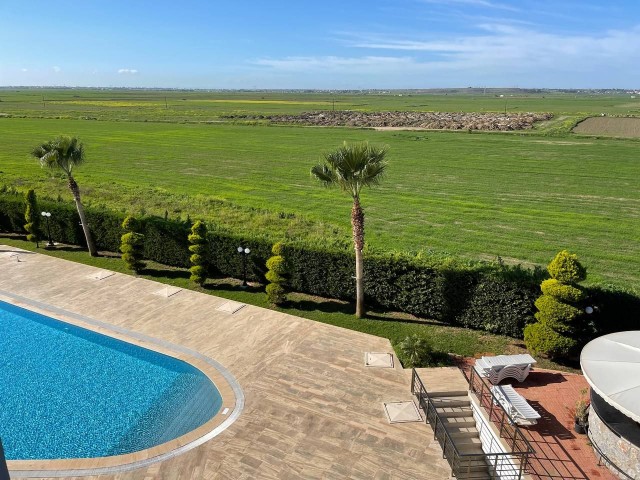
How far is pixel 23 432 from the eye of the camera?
12141 mm

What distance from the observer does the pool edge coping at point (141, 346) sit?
10648 mm

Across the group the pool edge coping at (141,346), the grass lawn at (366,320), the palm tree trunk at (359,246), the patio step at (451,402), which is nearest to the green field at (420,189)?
the grass lawn at (366,320)

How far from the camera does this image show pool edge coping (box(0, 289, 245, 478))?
→ 10.6 meters

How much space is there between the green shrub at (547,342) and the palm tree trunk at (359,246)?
20.3 feet

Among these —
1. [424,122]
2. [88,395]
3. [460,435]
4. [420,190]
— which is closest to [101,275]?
[88,395]

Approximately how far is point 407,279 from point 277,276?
5.38m

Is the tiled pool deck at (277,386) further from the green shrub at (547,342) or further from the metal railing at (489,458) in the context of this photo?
the green shrub at (547,342)

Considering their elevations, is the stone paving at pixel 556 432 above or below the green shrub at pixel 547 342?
below

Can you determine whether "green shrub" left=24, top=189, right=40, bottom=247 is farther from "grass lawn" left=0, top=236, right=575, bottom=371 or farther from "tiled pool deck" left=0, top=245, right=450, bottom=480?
"grass lawn" left=0, top=236, right=575, bottom=371

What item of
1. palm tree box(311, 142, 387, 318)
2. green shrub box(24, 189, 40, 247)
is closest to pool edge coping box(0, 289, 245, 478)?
palm tree box(311, 142, 387, 318)

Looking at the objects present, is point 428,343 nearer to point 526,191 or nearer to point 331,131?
point 526,191

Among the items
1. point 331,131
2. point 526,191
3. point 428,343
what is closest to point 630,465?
point 428,343

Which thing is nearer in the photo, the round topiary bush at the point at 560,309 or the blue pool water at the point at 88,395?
the blue pool water at the point at 88,395

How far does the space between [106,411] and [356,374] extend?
7413 millimetres
